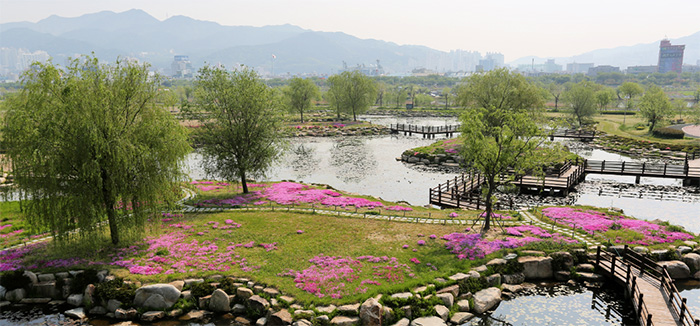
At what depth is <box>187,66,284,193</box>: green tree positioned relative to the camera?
39.8 m

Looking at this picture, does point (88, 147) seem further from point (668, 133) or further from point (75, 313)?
point (668, 133)

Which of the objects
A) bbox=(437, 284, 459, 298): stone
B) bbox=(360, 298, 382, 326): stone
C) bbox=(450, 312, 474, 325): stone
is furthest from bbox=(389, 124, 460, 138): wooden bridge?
bbox=(360, 298, 382, 326): stone

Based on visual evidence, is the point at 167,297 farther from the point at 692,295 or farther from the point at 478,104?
the point at 478,104

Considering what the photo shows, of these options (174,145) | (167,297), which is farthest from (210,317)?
A: (174,145)

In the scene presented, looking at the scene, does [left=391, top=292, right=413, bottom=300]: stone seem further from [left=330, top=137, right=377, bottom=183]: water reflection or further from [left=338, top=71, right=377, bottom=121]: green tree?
[left=338, top=71, right=377, bottom=121]: green tree

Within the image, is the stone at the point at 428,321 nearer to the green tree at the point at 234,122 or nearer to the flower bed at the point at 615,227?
the flower bed at the point at 615,227

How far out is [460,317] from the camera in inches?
848

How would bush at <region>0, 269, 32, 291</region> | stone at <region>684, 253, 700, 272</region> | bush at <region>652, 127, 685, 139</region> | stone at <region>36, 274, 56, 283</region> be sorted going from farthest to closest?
bush at <region>652, 127, 685, 139</region> < stone at <region>684, 253, 700, 272</region> < stone at <region>36, 274, 56, 283</region> < bush at <region>0, 269, 32, 291</region>

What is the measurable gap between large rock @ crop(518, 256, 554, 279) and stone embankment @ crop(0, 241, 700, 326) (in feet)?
3.23

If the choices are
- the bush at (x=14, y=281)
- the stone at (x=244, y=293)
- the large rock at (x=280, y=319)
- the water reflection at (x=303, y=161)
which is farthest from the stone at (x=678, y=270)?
the water reflection at (x=303, y=161)

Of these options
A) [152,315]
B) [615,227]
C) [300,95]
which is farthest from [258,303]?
[300,95]

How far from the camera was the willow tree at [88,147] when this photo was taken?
23.5 metres

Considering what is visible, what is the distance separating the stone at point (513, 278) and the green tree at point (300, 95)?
96.6 metres

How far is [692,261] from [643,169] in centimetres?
3054
